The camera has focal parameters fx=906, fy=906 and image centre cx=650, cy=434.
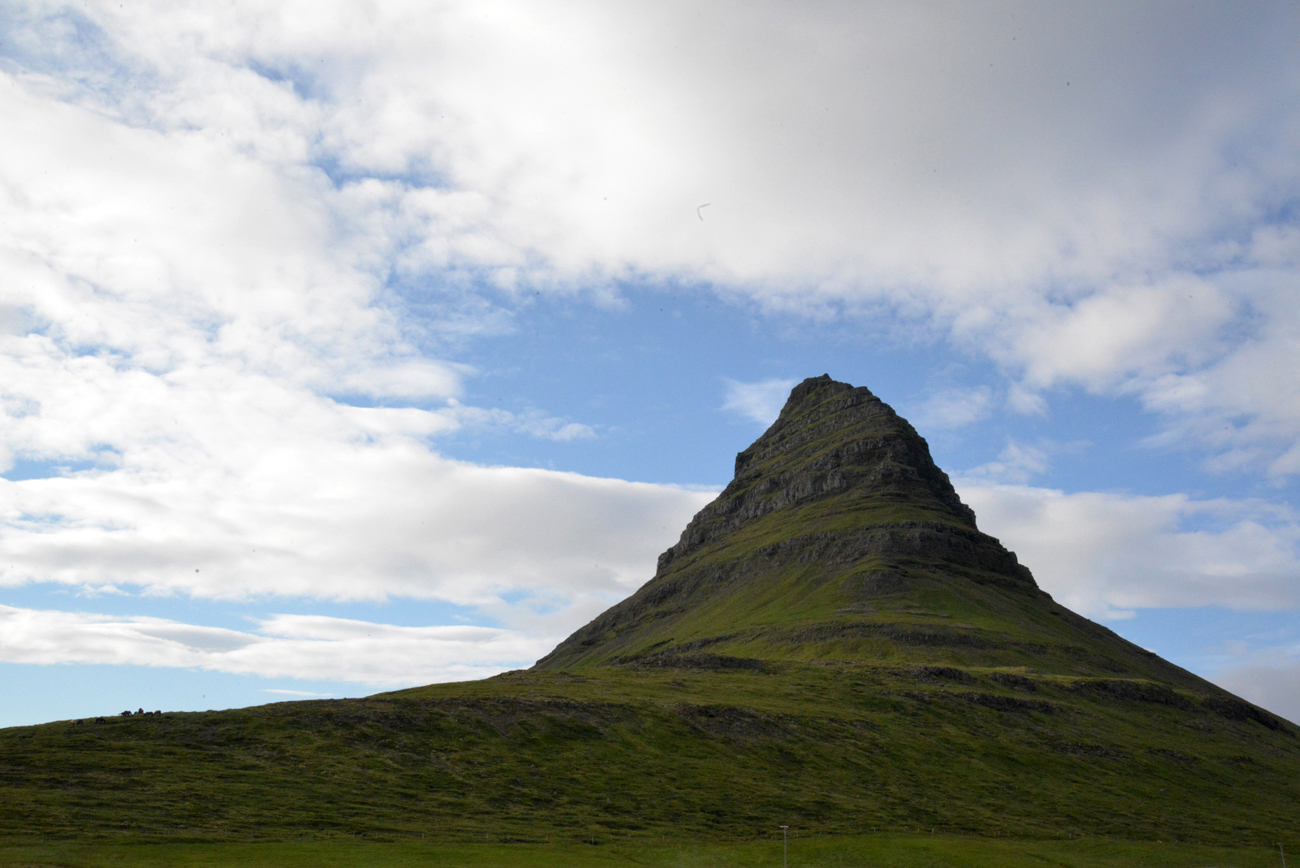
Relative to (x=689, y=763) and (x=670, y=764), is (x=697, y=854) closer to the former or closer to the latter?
(x=670, y=764)

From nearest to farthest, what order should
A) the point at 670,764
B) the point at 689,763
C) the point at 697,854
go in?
the point at 697,854 → the point at 670,764 → the point at 689,763

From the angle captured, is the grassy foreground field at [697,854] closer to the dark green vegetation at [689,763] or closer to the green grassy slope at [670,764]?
the dark green vegetation at [689,763]

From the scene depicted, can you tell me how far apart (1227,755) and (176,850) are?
→ 157m

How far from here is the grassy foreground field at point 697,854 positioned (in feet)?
192

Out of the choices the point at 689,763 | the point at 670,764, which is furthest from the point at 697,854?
the point at 689,763

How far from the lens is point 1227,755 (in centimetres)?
14988

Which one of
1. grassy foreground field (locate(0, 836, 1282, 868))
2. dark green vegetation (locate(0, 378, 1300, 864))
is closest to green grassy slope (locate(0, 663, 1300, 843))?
dark green vegetation (locate(0, 378, 1300, 864))

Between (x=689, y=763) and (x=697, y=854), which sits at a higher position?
(x=689, y=763)

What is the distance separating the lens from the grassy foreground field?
58562 mm

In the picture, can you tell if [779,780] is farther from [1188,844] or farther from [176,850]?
[176,850]

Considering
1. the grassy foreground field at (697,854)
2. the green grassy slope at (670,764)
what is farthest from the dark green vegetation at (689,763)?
the grassy foreground field at (697,854)

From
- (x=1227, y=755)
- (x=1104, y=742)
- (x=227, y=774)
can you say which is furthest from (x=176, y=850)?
(x=1227, y=755)

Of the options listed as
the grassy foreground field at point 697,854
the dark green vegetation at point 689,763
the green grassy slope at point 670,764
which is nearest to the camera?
the grassy foreground field at point 697,854

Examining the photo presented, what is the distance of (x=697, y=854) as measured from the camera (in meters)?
76.4
